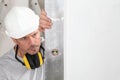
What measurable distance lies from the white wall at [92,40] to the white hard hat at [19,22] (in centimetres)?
22

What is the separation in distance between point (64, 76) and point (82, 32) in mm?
243

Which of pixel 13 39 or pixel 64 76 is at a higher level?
pixel 13 39

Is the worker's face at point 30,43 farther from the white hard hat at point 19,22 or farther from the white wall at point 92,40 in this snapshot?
the white wall at point 92,40

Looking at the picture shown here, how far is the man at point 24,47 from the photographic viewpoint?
90 centimetres

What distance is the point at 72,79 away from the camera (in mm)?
1126

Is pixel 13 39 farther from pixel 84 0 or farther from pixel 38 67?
pixel 84 0

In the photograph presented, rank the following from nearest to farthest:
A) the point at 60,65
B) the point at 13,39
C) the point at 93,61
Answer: the point at 13,39 < the point at 60,65 < the point at 93,61

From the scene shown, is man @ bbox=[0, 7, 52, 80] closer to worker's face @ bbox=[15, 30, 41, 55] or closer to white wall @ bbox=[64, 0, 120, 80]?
worker's face @ bbox=[15, 30, 41, 55]

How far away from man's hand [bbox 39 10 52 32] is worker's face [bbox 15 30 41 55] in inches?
1.2

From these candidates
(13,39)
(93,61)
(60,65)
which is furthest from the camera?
(93,61)

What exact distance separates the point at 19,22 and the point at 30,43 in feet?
0.38

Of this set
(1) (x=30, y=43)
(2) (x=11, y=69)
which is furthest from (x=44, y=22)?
(2) (x=11, y=69)

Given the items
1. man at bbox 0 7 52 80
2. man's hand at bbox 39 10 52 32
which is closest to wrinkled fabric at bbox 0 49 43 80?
man at bbox 0 7 52 80

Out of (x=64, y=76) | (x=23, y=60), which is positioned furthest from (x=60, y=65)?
(x=23, y=60)
